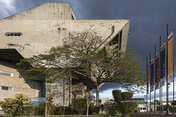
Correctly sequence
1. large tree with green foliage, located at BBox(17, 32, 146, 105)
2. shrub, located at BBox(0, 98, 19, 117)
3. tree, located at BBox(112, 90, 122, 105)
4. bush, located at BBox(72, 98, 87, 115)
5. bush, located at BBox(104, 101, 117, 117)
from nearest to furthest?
shrub, located at BBox(0, 98, 19, 117), tree, located at BBox(112, 90, 122, 105), bush, located at BBox(104, 101, 117, 117), bush, located at BBox(72, 98, 87, 115), large tree with green foliage, located at BBox(17, 32, 146, 105)

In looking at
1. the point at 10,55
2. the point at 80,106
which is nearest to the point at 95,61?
the point at 80,106

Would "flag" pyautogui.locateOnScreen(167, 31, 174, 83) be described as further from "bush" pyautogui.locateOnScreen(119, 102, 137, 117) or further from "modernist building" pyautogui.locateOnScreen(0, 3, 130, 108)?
"modernist building" pyautogui.locateOnScreen(0, 3, 130, 108)

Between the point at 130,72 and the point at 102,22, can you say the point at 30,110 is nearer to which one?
the point at 130,72

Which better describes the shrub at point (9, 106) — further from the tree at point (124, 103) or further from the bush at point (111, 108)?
the tree at point (124, 103)

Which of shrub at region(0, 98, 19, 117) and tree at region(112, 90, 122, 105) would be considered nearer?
shrub at region(0, 98, 19, 117)

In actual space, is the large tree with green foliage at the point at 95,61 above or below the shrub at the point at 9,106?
above

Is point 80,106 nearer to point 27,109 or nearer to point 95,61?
point 27,109

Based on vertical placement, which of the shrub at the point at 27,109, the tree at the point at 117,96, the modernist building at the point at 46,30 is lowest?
the shrub at the point at 27,109

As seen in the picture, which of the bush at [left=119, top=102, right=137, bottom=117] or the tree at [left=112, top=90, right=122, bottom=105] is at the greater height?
the tree at [left=112, top=90, right=122, bottom=105]

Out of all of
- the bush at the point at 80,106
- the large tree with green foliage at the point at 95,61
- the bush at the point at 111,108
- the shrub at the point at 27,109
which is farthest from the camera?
the large tree with green foliage at the point at 95,61

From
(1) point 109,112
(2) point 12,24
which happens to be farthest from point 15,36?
(1) point 109,112

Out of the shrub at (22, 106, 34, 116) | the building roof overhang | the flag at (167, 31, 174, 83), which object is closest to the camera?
the shrub at (22, 106, 34, 116)

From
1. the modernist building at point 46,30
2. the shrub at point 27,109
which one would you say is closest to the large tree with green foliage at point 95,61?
the modernist building at point 46,30

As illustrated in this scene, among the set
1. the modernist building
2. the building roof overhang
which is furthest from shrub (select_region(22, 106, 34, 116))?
the building roof overhang
